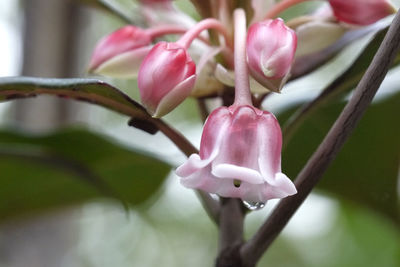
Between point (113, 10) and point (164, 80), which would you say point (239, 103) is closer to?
point (164, 80)

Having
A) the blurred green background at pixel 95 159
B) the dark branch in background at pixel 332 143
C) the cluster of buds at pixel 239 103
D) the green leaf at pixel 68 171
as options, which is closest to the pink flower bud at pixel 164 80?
the cluster of buds at pixel 239 103

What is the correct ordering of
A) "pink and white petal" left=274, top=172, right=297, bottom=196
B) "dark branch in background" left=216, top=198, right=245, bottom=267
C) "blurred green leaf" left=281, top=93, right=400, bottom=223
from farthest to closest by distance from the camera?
"blurred green leaf" left=281, top=93, right=400, bottom=223, "dark branch in background" left=216, top=198, right=245, bottom=267, "pink and white petal" left=274, top=172, right=297, bottom=196

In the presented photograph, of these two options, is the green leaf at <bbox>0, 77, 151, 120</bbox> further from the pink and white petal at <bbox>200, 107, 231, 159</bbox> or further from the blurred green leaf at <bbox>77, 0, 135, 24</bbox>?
the blurred green leaf at <bbox>77, 0, 135, 24</bbox>

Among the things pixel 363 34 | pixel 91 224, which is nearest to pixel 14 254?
pixel 363 34

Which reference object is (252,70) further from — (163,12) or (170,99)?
(163,12)

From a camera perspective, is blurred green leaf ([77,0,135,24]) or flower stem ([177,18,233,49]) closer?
flower stem ([177,18,233,49])

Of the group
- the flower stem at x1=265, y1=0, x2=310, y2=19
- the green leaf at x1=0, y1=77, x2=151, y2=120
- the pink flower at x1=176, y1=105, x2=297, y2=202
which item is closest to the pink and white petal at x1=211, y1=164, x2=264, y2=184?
the pink flower at x1=176, y1=105, x2=297, y2=202
